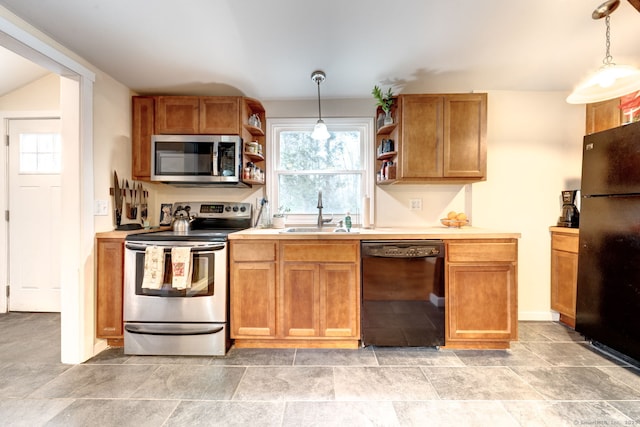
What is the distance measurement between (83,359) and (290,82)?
9.05ft

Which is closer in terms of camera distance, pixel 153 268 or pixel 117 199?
pixel 153 268

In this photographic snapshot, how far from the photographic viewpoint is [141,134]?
256cm

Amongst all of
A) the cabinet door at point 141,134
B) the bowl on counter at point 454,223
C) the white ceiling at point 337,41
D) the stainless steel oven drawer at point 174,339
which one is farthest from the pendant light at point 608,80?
the cabinet door at point 141,134

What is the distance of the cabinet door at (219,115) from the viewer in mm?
2535

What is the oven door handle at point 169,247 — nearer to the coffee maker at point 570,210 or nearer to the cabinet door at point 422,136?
the cabinet door at point 422,136

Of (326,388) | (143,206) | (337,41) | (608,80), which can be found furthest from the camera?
(143,206)

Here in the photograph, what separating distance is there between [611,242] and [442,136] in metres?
1.44

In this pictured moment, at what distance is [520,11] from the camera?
5.29ft

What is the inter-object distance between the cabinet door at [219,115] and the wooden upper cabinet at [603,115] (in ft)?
10.9

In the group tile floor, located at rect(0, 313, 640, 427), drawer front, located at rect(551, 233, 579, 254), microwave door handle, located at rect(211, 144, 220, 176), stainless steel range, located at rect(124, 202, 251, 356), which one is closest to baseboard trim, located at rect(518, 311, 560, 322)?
tile floor, located at rect(0, 313, 640, 427)

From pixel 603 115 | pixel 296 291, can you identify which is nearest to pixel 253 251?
pixel 296 291

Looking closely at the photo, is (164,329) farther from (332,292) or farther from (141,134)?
(141,134)

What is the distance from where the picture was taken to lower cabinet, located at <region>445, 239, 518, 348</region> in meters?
2.13

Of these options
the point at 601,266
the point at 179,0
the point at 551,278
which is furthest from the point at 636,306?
the point at 179,0
